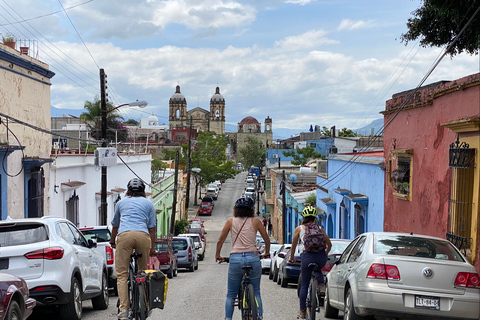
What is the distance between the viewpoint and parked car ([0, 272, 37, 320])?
7.12 meters

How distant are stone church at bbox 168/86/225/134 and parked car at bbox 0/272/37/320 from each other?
152 metres

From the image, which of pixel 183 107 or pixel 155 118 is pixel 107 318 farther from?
pixel 183 107

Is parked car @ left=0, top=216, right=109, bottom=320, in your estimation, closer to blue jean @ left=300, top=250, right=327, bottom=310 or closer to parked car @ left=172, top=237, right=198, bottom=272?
blue jean @ left=300, top=250, right=327, bottom=310

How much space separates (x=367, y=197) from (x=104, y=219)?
392 inches

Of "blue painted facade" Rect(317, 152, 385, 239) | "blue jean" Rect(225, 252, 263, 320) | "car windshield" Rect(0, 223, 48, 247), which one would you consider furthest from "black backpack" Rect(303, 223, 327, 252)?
"blue painted facade" Rect(317, 152, 385, 239)

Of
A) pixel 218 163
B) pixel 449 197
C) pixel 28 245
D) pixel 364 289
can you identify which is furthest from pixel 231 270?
pixel 218 163

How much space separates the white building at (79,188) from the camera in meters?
23.5

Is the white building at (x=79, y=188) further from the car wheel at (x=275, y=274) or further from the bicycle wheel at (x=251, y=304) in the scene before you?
the bicycle wheel at (x=251, y=304)

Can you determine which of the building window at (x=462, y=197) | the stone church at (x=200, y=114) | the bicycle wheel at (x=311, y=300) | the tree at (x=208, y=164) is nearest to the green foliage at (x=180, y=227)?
the tree at (x=208, y=164)

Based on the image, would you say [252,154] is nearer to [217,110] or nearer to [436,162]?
[217,110]

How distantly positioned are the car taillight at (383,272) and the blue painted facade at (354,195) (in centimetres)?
1200

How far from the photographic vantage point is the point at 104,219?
80.3 feet

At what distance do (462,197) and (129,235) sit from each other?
271 inches

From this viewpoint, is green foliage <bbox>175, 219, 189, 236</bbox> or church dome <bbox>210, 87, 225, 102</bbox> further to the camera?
church dome <bbox>210, 87, 225, 102</bbox>
